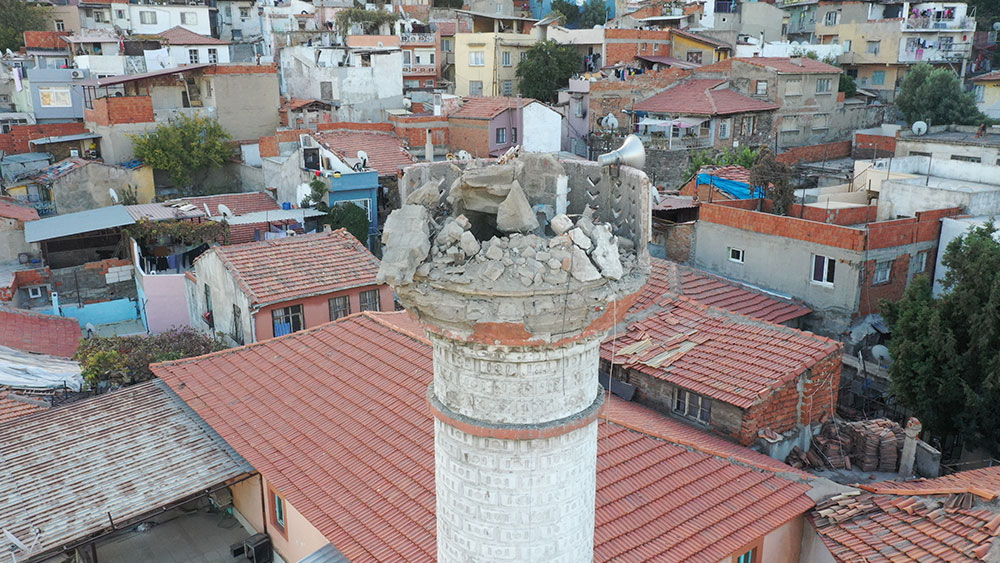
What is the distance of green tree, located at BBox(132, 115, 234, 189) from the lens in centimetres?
3441

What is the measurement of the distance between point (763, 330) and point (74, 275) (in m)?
23.6

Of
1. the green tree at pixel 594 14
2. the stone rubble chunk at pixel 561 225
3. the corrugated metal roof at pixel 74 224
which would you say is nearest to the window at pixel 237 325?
the corrugated metal roof at pixel 74 224

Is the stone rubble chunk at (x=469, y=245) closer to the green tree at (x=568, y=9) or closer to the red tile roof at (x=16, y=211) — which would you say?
the red tile roof at (x=16, y=211)

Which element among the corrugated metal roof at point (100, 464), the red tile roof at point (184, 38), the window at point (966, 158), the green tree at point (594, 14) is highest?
the green tree at point (594, 14)

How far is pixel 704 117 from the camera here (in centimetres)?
3778

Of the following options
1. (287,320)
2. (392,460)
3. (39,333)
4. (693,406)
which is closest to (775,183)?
(693,406)

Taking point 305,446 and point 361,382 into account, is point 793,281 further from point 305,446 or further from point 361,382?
point 305,446

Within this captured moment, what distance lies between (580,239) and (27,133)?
41.9 metres

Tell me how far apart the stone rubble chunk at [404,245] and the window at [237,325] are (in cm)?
1419

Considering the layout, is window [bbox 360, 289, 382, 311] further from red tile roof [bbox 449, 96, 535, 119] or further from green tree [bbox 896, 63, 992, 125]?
green tree [bbox 896, 63, 992, 125]

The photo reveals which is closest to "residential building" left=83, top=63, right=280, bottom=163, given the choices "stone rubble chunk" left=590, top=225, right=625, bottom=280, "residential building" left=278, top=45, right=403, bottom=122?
"residential building" left=278, top=45, right=403, bottom=122

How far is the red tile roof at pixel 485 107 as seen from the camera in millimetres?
37219

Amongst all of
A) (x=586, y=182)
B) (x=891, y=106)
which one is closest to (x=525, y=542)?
(x=586, y=182)

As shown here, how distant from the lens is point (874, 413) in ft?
56.0
